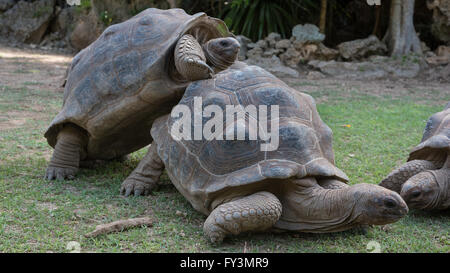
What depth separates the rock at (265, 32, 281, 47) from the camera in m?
10.9

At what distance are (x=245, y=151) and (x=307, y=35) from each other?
869cm

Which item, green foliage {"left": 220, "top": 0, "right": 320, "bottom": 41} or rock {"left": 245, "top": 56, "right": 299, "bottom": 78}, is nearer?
rock {"left": 245, "top": 56, "right": 299, "bottom": 78}

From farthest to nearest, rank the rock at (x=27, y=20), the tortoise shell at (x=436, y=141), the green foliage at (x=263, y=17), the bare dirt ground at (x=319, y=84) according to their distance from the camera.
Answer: the rock at (x=27, y=20) < the green foliage at (x=263, y=17) < the bare dirt ground at (x=319, y=84) < the tortoise shell at (x=436, y=141)

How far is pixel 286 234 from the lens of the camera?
104 inches

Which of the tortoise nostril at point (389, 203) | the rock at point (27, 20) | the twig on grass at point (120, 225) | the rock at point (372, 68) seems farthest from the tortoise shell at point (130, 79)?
the rock at point (27, 20)

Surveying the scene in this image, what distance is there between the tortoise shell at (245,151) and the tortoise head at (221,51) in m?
0.34

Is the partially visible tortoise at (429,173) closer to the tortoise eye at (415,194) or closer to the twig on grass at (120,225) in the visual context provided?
the tortoise eye at (415,194)

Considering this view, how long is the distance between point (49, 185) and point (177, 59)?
1.33 metres

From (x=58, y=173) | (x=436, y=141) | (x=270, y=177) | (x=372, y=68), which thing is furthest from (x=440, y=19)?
(x=270, y=177)

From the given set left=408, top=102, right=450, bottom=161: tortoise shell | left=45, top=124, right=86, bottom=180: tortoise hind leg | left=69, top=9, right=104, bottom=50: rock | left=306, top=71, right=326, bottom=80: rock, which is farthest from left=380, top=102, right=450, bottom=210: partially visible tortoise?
left=69, top=9, right=104, bottom=50: rock

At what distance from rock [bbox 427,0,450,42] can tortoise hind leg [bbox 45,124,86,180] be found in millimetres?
9567

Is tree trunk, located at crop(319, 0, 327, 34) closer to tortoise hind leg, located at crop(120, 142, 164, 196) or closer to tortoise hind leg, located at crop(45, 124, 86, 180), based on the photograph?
tortoise hind leg, located at crop(45, 124, 86, 180)

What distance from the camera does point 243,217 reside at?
2377mm

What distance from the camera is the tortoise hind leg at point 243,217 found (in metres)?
2.38
